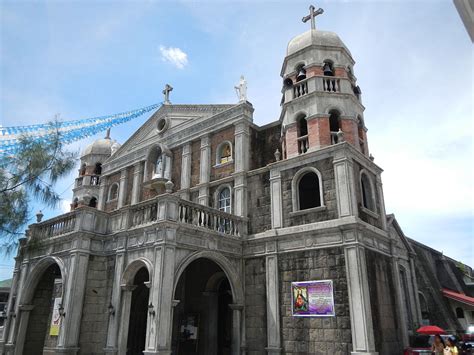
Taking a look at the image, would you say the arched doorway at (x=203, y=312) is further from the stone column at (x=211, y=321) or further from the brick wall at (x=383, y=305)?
the brick wall at (x=383, y=305)

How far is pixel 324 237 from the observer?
14570mm

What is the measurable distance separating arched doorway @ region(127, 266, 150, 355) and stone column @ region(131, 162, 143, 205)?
602cm

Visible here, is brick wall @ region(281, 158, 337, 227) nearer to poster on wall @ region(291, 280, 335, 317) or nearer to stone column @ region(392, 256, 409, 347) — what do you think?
poster on wall @ region(291, 280, 335, 317)

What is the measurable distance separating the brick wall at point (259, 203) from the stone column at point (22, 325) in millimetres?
10910

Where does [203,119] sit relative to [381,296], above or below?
above

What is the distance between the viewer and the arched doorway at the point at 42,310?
680 inches

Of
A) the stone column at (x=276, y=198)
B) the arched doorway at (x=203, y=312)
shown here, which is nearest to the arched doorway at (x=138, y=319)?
the arched doorway at (x=203, y=312)

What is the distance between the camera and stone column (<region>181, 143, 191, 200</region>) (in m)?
20.2

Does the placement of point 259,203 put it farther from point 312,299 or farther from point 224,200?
point 312,299

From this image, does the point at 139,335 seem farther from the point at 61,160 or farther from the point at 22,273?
the point at 61,160

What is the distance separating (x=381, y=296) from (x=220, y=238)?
6.64 meters

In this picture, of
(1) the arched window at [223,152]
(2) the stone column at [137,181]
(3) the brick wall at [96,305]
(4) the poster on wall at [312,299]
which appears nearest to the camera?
(4) the poster on wall at [312,299]

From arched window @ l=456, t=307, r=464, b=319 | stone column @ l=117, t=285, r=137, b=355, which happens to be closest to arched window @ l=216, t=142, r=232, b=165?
stone column @ l=117, t=285, r=137, b=355

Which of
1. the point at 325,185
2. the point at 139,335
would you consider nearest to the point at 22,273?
the point at 139,335
